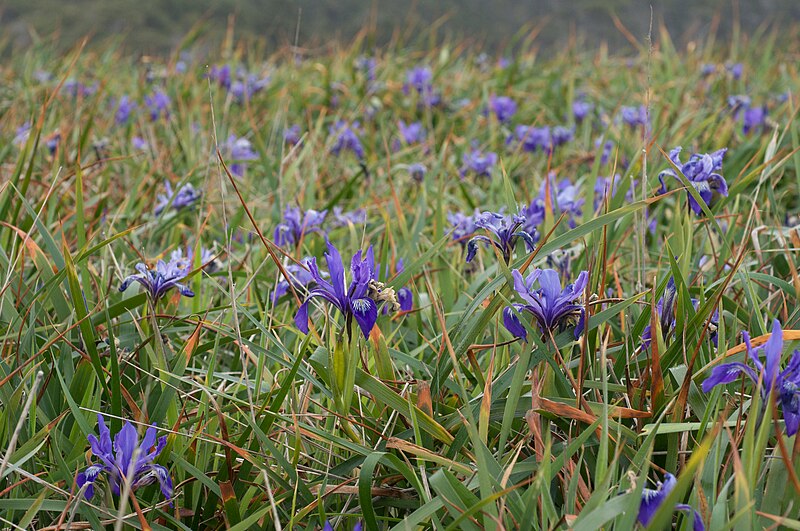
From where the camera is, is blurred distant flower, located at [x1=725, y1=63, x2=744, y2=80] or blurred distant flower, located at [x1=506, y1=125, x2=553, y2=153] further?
blurred distant flower, located at [x1=725, y1=63, x2=744, y2=80]

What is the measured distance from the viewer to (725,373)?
1.11 meters

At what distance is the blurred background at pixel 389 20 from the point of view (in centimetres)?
573

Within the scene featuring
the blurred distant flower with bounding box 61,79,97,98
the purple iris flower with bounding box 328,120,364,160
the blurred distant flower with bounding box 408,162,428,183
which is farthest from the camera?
the blurred distant flower with bounding box 61,79,97,98

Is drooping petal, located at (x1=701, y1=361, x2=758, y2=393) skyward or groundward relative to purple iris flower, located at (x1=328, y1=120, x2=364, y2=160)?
skyward

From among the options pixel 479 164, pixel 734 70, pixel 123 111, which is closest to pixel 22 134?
pixel 123 111

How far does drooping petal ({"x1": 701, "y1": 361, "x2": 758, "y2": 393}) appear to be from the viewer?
109cm

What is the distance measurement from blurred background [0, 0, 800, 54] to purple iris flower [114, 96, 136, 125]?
0.37 m

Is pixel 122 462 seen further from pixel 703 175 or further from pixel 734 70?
pixel 734 70

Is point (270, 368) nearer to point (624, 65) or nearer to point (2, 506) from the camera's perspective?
point (2, 506)

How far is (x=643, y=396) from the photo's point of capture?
52.6 inches

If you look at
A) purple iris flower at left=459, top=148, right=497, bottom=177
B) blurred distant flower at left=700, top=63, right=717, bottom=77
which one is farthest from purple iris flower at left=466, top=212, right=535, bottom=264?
blurred distant flower at left=700, top=63, right=717, bottom=77

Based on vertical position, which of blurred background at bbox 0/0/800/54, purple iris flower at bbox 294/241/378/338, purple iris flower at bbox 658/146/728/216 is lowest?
blurred background at bbox 0/0/800/54

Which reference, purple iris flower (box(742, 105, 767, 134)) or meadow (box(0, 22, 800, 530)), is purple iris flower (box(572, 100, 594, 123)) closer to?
purple iris flower (box(742, 105, 767, 134))

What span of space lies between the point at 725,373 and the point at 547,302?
10.9 inches
